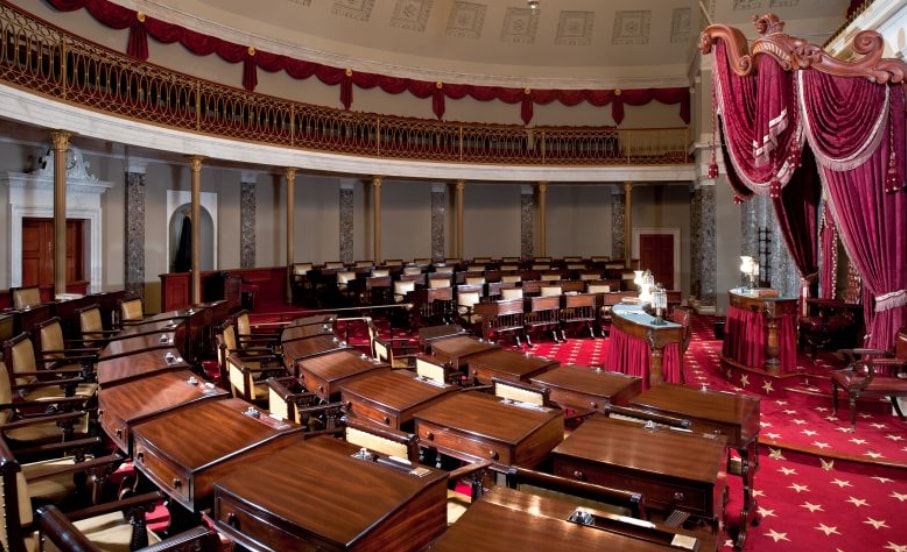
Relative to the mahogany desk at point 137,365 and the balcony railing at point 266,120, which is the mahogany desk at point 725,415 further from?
the balcony railing at point 266,120

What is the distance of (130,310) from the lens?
306 inches

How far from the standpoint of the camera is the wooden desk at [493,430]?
2.80m

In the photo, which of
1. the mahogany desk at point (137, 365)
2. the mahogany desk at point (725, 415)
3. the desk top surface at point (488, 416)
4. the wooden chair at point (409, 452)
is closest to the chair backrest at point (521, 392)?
the desk top surface at point (488, 416)

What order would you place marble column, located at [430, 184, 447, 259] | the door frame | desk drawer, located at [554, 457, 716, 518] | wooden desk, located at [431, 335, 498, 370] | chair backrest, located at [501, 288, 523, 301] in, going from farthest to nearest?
1. the door frame
2. marble column, located at [430, 184, 447, 259]
3. chair backrest, located at [501, 288, 523, 301]
4. wooden desk, located at [431, 335, 498, 370]
5. desk drawer, located at [554, 457, 716, 518]

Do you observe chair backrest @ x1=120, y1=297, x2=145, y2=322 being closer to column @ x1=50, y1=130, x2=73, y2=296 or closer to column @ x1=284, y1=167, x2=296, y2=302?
column @ x1=50, y1=130, x2=73, y2=296

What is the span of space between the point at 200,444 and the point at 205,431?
0.17 meters

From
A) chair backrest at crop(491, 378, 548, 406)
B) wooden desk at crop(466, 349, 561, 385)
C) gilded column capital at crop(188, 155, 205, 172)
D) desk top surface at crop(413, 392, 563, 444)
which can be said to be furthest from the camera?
gilded column capital at crop(188, 155, 205, 172)

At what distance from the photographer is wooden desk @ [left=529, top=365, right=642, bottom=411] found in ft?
12.4

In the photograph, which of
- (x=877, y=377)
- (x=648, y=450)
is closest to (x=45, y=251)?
(x=648, y=450)

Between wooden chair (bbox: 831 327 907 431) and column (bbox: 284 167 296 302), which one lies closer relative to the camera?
wooden chair (bbox: 831 327 907 431)

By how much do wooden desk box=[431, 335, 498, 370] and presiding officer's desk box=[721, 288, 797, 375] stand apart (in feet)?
12.8

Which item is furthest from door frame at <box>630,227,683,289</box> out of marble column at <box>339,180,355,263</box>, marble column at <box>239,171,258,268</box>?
marble column at <box>239,171,258,268</box>

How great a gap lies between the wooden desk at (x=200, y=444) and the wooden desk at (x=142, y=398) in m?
0.09

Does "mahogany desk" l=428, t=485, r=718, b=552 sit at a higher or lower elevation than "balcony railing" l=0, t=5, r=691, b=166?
lower
